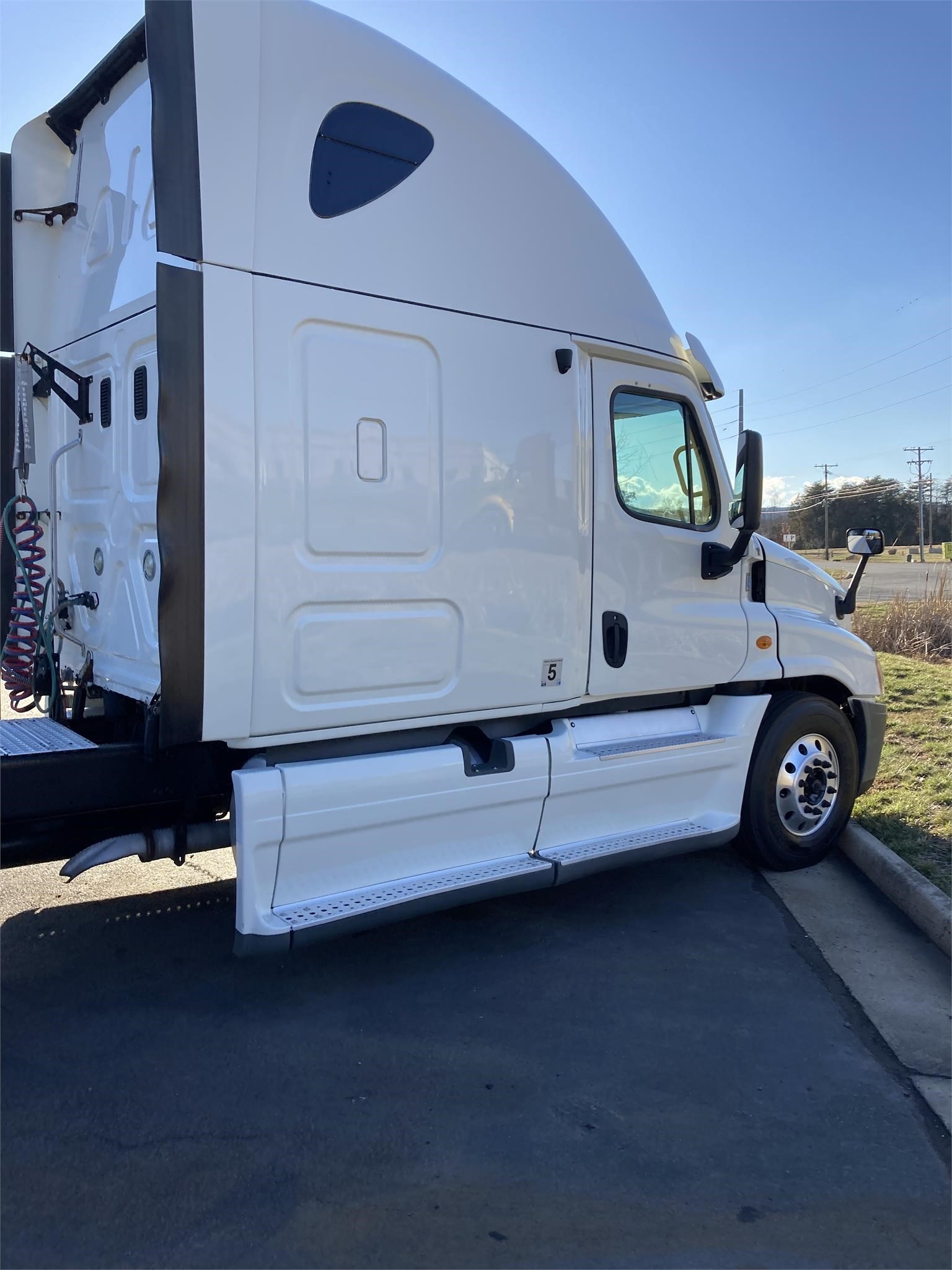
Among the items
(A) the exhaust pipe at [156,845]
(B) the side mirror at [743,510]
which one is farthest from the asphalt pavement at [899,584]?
(A) the exhaust pipe at [156,845]

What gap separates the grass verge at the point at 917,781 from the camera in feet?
17.7

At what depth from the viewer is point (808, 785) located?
5.43 metres

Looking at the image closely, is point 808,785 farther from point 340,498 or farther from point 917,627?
point 917,627

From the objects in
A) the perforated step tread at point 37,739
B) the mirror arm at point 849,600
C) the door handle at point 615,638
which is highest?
the mirror arm at point 849,600

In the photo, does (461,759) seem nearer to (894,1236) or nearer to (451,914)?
(451,914)

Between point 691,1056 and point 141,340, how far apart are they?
11.2 feet

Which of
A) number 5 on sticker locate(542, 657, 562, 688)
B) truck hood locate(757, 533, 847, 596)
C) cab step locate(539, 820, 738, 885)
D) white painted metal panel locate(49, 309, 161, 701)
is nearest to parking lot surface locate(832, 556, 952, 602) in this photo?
truck hood locate(757, 533, 847, 596)

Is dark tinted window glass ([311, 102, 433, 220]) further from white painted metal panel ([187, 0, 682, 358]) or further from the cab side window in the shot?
the cab side window

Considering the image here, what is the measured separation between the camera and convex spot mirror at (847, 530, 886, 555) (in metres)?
5.80

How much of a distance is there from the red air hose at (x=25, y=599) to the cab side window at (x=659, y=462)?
9.18 feet

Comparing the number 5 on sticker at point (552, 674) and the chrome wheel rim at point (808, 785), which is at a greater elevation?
the number 5 on sticker at point (552, 674)

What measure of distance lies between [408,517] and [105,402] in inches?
54.7

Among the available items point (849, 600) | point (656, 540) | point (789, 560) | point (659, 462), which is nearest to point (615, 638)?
point (656, 540)

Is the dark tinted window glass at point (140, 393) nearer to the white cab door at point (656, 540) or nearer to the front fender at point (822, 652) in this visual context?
the white cab door at point (656, 540)
